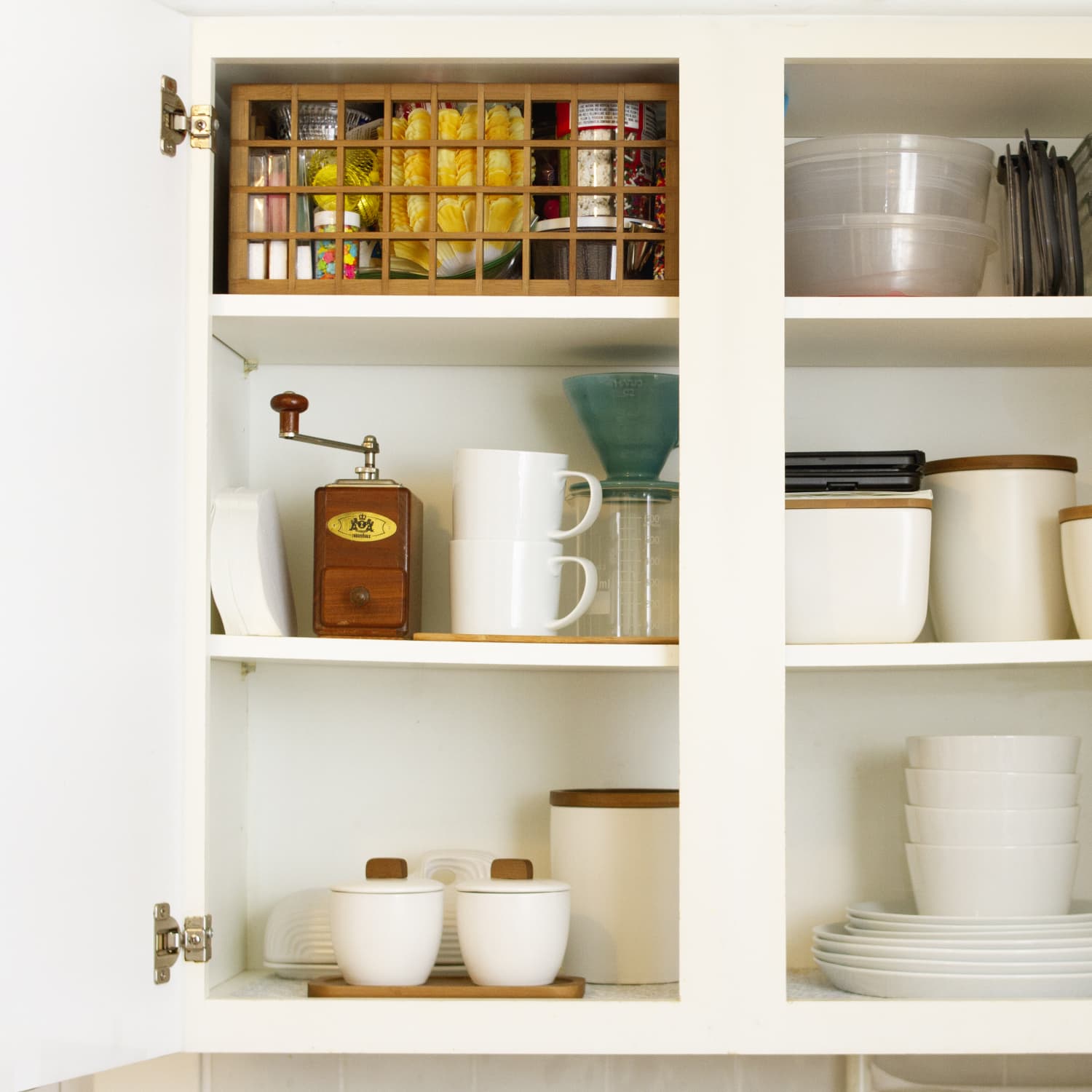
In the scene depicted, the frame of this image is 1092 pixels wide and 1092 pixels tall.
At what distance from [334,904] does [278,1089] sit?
358 millimetres

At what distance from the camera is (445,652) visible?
1188 millimetres

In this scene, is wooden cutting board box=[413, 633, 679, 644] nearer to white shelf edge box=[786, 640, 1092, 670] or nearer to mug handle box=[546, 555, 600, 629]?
mug handle box=[546, 555, 600, 629]

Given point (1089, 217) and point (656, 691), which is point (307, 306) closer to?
point (656, 691)

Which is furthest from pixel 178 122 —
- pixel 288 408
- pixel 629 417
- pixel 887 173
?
pixel 887 173

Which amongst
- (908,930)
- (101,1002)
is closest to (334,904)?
(101,1002)

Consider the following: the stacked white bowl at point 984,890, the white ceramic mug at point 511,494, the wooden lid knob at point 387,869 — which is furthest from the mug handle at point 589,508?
the stacked white bowl at point 984,890

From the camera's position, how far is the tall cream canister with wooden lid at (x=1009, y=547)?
129 cm

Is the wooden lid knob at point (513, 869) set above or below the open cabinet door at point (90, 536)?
below

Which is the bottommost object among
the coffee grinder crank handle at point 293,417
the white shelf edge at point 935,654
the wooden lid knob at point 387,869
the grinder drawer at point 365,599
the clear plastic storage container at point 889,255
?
the wooden lid knob at point 387,869

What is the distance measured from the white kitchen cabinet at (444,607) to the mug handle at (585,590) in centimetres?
5

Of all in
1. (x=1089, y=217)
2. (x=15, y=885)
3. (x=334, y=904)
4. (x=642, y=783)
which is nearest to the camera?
(x=15, y=885)

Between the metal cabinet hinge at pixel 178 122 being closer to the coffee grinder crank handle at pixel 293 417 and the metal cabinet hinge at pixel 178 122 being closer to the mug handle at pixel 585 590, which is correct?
the coffee grinder crank handle at pixel 293 417

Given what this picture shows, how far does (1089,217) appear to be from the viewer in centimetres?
132

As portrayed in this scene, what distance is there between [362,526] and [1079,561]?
0.73 metres
